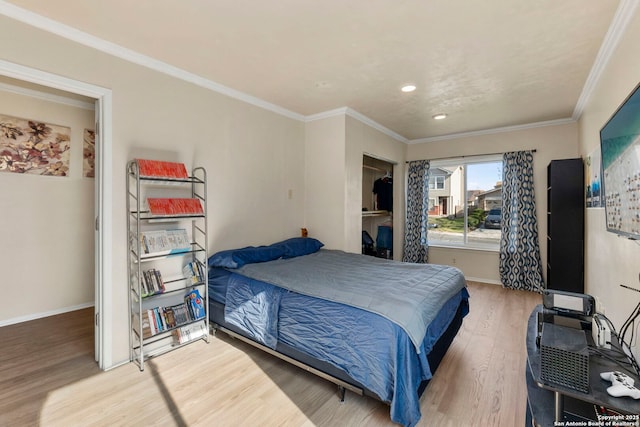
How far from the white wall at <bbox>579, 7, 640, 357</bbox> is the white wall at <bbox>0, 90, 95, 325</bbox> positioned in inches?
208

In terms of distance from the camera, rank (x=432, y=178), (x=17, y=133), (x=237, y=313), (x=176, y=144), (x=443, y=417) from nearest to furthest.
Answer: (x=443, y=417) → (x=237, y=313) → (x=176, y=144) → (x=17, y=133) → (x=432, y=178)

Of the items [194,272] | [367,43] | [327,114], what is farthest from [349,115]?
[194,272]

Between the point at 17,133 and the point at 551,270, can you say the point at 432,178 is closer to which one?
the point at 551,270

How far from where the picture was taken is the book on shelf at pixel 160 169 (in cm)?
236

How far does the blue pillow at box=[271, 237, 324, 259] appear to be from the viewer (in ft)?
→ 11.2

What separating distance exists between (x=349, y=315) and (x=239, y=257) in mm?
1374

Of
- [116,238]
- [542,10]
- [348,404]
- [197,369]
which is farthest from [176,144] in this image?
[542,10]

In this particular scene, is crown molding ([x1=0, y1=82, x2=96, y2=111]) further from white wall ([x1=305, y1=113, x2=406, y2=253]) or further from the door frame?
white wall ([x1=305, y1=113, x2=406, y2=253])

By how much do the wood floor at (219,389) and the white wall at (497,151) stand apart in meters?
2.40

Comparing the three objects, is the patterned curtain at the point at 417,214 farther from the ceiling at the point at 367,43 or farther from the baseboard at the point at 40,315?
the baseboard at the point at 40,315

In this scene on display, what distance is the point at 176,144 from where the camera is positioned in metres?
2.79

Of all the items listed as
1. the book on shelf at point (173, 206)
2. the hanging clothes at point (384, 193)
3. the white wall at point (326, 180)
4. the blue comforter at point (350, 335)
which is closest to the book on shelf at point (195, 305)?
the blue comforter at point (350, 335)

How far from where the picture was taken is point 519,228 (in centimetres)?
462

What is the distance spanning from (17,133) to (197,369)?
334 cm
